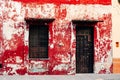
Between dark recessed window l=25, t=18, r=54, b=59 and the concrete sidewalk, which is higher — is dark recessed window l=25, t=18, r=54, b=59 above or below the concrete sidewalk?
above

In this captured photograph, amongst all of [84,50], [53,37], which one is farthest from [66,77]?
[84,50]

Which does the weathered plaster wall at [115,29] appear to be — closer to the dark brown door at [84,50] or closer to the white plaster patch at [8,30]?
the dark brown door at [84,50]

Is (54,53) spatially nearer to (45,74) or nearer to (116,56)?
(45,74)

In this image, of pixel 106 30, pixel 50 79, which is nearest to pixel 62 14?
pixel 106 30

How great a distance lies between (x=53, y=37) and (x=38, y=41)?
0.79 meters

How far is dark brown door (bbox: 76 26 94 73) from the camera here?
2250 centimetres

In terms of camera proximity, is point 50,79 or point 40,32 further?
point 40,32

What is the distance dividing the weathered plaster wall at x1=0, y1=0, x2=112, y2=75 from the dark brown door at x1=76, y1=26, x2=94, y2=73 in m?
0.31

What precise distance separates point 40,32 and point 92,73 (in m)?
3.43

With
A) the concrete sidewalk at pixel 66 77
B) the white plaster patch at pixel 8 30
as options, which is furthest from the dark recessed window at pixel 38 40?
the concrete sidewalk at pixel 66 77

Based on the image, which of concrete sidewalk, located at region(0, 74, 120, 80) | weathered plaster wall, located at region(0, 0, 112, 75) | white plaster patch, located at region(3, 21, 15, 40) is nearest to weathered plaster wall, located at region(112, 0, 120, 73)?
weathered plaster wall, located at region(0, 0, 112, 75)

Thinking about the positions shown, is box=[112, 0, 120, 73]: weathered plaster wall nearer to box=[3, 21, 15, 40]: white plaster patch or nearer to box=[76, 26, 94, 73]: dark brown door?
box=[76, 26, 94, 73]: dark brown door

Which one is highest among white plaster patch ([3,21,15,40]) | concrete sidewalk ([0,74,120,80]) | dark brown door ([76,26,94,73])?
white plaster patch ([3,21,15,40])

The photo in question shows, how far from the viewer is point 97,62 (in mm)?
22438
